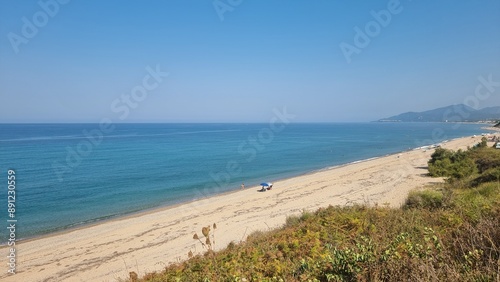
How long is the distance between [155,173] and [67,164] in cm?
1794

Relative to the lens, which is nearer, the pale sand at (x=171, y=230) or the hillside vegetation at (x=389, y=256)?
the hillside vegetation at (x=389, y=256)

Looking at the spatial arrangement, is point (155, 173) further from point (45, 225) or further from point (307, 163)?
point (307, 163)

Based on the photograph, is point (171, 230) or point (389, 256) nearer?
point (389, 256)

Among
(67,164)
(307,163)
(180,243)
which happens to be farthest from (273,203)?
(67,164)

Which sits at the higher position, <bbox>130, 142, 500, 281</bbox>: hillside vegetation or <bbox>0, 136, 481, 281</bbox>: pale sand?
<bbox>130, 142, 500, 281</bbox>: hillside vegetation

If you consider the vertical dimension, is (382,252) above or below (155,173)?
above

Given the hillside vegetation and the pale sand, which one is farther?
the pale sand

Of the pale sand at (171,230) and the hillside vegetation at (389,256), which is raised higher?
the hillside vegetation at (389,256)

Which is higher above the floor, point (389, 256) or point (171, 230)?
point (389, 256)

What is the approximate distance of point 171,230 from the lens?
62.5 ft

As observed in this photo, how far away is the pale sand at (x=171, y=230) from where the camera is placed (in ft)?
46.1

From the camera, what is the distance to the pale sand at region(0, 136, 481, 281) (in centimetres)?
1406

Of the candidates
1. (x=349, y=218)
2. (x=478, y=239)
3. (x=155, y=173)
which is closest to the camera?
(x=478, y=239)

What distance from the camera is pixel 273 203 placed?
24359 millimetres
